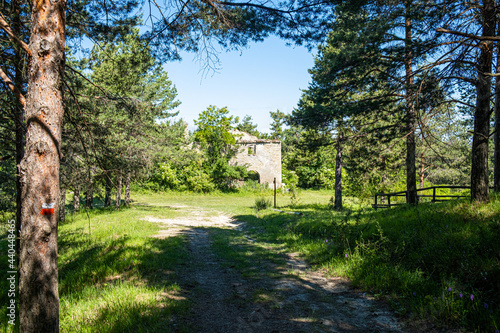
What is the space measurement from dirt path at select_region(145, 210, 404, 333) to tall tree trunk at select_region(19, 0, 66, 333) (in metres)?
1.57

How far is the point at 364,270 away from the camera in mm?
4750

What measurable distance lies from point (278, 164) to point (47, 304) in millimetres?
29370

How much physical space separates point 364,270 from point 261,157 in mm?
26980

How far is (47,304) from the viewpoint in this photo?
2.79 metres

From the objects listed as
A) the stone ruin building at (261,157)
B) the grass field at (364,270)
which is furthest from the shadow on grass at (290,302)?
the stone ruin building at (261,157)

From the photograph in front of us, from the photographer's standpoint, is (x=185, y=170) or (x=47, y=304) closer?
(x=47, y=304)

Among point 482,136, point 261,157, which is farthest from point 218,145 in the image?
point 482,136

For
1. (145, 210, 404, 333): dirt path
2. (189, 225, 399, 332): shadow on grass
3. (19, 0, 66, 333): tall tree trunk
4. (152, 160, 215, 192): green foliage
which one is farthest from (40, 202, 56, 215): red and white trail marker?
(152, 160, 215, 192): green foliage

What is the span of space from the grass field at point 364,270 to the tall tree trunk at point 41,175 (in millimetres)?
614

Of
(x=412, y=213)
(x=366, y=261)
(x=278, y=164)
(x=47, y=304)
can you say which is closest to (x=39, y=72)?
(x=47, y=304)

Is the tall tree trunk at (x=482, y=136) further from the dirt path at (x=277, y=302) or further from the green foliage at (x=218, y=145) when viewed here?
the green foliage at (x=218, y=145)

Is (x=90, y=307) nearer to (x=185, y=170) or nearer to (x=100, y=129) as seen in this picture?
(x=100, y=129)

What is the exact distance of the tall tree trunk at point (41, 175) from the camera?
109 inches

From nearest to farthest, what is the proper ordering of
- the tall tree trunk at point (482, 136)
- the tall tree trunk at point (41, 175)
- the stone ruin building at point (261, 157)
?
1. the tall tree trunk at point (41, 175)
2. the tall tree trunk at point (482, 136)
3. the stone ruin building at point (261, 157)
